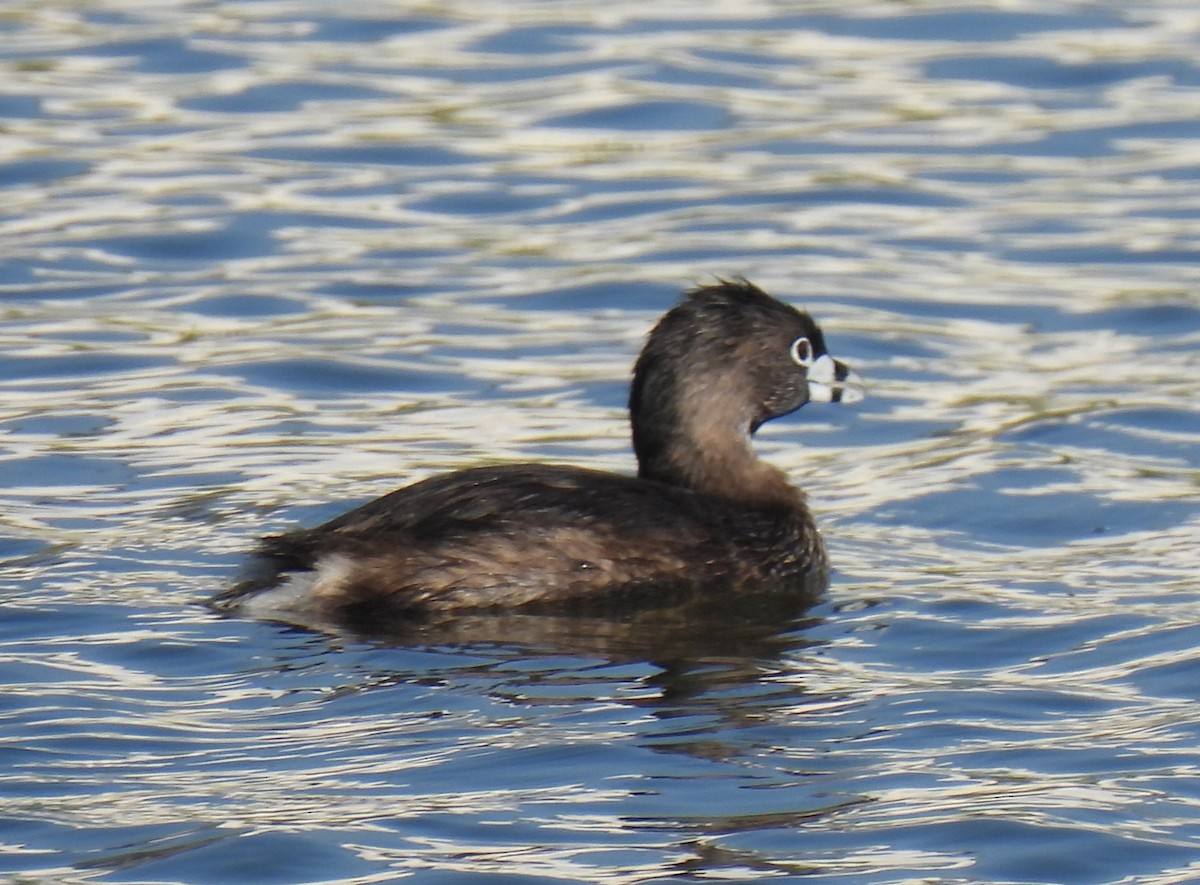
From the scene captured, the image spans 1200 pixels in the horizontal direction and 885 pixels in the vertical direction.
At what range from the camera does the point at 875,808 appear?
20.8 feet

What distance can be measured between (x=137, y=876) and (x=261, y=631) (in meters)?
2.03

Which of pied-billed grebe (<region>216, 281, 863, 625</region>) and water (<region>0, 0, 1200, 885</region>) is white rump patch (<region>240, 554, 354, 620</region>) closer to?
pied-billed grebe (<region>216, 281, 863, 625</region>)

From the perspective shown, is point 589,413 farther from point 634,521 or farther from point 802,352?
point 634,521

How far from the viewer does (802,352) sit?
9.37 m

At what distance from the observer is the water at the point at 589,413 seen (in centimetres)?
634

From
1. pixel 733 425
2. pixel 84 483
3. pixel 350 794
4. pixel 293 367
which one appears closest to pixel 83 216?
pixel 293 367

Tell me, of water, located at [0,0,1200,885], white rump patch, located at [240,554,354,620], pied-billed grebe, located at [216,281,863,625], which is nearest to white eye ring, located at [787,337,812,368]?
pied-billed grebe, located at [216,281,863,625]

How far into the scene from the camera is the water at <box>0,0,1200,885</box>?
6.34 m

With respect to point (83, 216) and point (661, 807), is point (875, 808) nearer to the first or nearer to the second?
point (661, 807)

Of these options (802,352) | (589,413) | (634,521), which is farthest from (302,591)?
(589,413)

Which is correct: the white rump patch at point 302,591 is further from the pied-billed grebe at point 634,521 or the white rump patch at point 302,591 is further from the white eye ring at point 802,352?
the white eye ring at point 802,352

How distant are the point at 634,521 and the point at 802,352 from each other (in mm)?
1241

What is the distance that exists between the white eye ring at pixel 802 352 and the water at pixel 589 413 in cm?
57

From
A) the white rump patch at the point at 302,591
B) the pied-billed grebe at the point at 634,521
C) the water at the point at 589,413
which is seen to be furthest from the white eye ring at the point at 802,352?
the white rump patch at the point at 302,591
